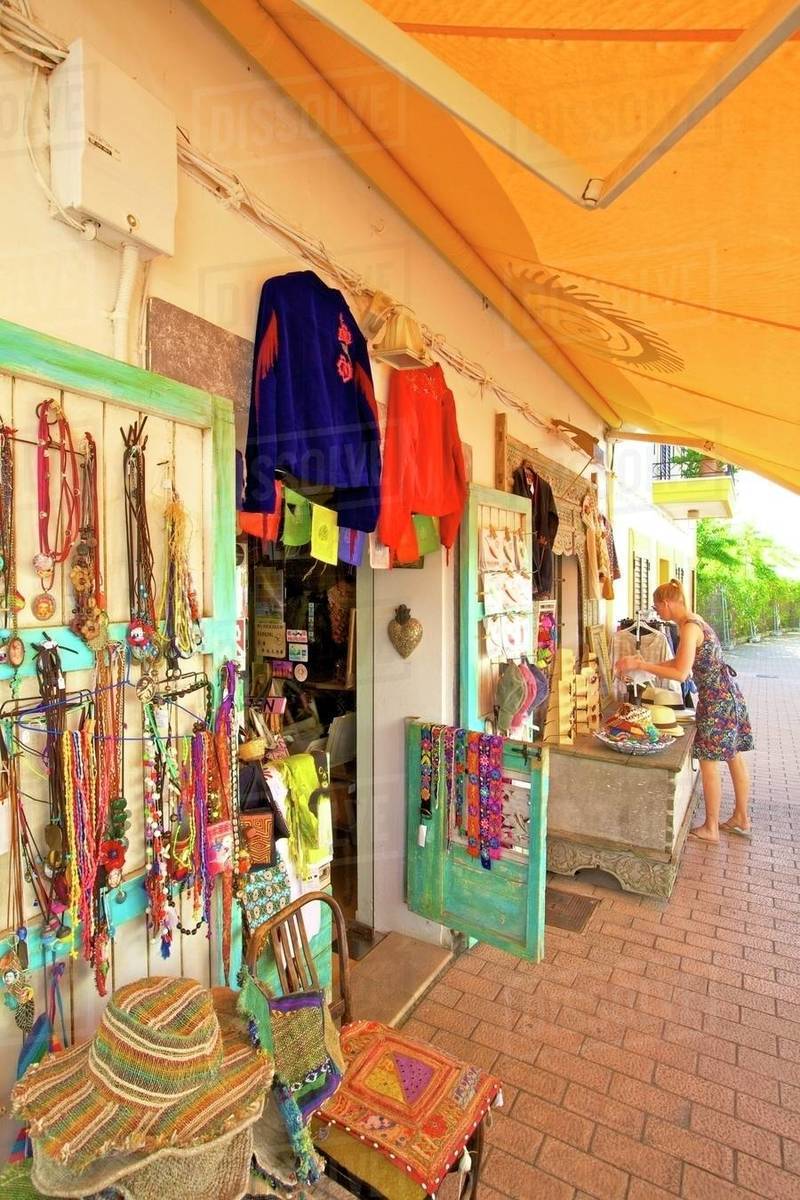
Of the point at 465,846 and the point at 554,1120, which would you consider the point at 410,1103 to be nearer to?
the point at 554,1120

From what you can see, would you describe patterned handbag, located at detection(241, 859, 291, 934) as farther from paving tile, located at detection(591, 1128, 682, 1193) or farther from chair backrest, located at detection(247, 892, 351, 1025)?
paving tile, located at detection(591, 1128, 682, 1193)

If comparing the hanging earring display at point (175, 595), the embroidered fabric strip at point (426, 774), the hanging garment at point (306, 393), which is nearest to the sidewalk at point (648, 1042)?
the embroidered fabric strip at point (426, 774)

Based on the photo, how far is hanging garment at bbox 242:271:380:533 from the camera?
1.85 meters

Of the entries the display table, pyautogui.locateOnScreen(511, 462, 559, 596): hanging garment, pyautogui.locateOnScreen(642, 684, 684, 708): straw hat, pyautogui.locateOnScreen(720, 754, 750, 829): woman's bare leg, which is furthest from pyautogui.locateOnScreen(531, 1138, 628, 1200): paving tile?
pyautogui.locateOnScreen(642, 684, 684, 708): straw hat

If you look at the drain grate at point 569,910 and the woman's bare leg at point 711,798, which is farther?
the woman's bare leg at point 711,798

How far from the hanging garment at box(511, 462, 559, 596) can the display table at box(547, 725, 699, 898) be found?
Result: 1.15 m

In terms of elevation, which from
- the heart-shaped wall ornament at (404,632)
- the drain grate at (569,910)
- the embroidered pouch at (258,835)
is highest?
the heart-shaped wall ornament at (404,632)

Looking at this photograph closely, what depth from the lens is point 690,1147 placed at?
6.83 feet

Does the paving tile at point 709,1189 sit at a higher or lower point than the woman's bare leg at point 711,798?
lower

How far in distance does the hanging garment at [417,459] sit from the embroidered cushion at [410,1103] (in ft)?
5.53

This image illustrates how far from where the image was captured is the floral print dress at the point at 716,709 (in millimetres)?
4480

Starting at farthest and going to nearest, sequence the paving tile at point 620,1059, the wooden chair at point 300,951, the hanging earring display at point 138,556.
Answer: the paving tile at point 620,1059, the wooden chair at point 300,951, the hanging earring display at point 138,556

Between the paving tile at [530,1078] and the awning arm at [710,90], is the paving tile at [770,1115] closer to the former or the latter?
the paving tile at [530,1078]

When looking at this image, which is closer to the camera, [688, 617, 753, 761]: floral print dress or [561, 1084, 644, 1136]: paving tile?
[561, 1084, 644, 1136]: paving tile
